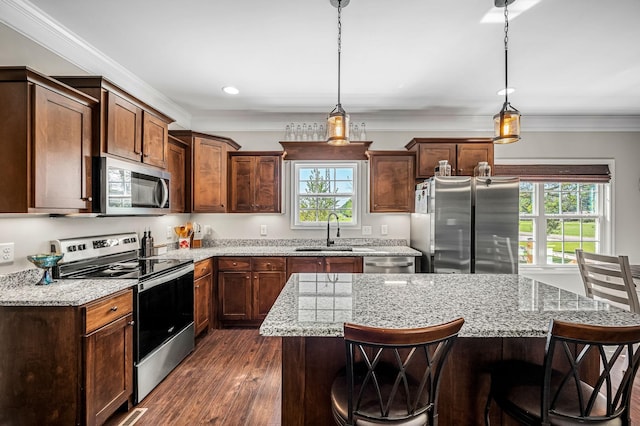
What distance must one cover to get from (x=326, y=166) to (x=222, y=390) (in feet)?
9.58

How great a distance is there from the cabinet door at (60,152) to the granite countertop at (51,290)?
494 millimetres

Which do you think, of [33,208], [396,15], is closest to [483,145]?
[396,15]

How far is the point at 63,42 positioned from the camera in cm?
235

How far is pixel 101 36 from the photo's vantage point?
94.8 inches

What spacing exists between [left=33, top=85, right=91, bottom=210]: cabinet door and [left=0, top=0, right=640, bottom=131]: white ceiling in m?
0.51

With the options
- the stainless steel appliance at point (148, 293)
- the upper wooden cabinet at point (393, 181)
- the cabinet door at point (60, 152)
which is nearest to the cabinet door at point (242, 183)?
the stainless steel appliance at point (148, 293)

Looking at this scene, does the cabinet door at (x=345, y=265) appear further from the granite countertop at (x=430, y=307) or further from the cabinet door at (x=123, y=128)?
the cabinet door at (x=123, y=128)

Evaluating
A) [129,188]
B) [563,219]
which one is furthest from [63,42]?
[563,219]

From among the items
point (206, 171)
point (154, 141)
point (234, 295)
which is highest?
point (154, 141)

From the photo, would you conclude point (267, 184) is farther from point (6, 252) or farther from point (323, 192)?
point (6, 252)

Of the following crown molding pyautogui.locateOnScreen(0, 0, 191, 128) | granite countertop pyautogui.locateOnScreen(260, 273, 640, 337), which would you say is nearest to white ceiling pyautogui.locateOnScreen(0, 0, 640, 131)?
crown molding pyautogui.locateOnScreen(0, 0, 191, 128)

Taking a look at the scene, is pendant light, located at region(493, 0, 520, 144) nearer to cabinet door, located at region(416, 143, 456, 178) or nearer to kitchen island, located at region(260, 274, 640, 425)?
kitchen island, located at region(260, 274, 640, 425)

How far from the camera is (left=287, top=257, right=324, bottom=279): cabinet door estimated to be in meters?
3.59

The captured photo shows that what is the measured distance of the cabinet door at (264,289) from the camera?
3.62 meters
